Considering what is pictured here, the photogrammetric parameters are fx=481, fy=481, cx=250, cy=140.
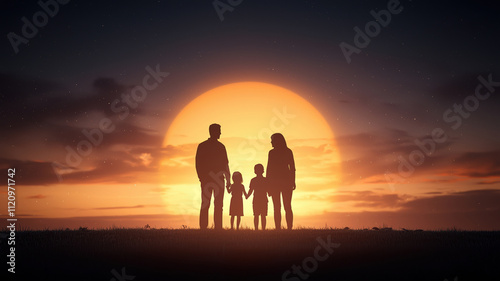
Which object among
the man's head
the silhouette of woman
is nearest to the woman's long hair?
the silhouette of woman

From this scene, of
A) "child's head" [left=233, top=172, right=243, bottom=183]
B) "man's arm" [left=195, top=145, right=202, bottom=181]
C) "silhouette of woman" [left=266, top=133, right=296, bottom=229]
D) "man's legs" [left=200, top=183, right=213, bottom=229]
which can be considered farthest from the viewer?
"child's head" [left=233, top=172, right=243, bottom=183]

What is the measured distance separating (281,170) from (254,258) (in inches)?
322

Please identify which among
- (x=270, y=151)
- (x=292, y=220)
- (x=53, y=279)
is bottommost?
(x=53, y=279)

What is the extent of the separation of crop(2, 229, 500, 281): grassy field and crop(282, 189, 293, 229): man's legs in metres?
3.66

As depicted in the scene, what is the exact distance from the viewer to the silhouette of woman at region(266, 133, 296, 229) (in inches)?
792

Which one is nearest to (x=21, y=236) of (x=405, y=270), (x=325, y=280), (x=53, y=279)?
(x=53, y=279)

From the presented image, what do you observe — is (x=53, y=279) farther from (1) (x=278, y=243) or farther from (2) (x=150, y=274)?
(1) (x=278, y=243)

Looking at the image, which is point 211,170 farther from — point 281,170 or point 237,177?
point 237,177

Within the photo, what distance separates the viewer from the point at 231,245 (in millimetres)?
14055

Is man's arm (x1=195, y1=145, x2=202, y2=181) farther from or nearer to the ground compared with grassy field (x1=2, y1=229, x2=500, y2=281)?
farther from the ground

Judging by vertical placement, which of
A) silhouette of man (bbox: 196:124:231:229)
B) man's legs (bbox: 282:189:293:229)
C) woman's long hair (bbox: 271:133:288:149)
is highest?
woman's long hair (bbox: 271:133:288:149)

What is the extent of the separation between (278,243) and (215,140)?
5924 mm

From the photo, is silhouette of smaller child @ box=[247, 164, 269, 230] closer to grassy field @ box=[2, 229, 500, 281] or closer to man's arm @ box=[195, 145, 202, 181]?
man's arm @ box=[195, 145, 202, 181]

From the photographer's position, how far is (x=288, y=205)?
20406 millimetres
